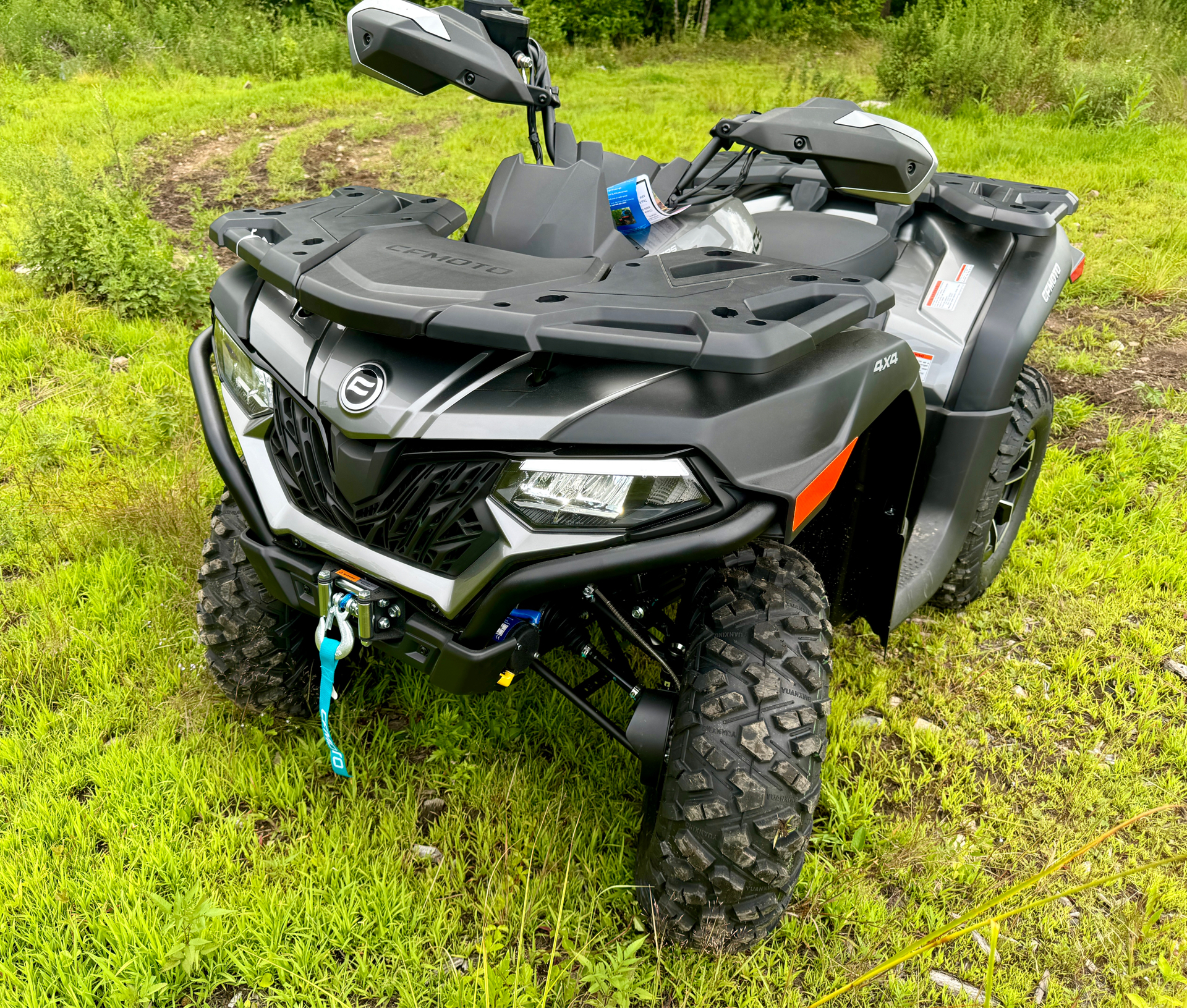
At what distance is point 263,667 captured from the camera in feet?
7.39

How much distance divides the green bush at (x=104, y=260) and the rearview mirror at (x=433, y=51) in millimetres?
2873

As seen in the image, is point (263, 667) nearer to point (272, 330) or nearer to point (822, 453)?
point (272, 330)

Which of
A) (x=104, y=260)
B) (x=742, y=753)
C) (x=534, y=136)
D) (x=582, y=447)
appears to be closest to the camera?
(x=582, y=447)

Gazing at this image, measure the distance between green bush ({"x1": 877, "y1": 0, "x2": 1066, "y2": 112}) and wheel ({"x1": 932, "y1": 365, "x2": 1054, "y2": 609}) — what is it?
6418 mm

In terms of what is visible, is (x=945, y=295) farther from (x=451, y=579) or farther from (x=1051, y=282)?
(x=451, y=579)

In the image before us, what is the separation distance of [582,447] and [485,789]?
109cm

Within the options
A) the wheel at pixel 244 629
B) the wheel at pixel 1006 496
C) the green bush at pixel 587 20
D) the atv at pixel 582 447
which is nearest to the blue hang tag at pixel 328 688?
the atv at pixel 582 447

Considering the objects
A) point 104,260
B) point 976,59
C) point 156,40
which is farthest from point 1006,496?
point 156,40

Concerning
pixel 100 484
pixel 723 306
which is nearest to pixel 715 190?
pixel 723 306

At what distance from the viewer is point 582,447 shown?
1.48 metres

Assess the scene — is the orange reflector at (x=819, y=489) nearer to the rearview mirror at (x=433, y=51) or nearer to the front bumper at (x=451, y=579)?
the front bumper at (x=451, y=579)

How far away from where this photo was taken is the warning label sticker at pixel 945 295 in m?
2.52

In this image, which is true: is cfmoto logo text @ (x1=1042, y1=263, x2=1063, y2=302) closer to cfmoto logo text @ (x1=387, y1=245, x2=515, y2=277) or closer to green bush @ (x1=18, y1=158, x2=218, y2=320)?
cfmoto logo text @ (x1=387, y1=245, x2=515, y2=277)

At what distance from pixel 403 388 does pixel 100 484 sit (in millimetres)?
2240
